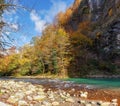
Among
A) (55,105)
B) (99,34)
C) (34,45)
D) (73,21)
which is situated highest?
(73,21)

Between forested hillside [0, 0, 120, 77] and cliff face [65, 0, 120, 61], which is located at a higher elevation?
cliff face [65, 0, 120, 61]

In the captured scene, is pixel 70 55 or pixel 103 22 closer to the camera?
pixel 70 55

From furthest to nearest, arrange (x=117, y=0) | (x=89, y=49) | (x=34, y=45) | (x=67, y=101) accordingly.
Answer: (x=117, y=0) → (x=89, y=49) → (x=34, y=45) → (x=67, y=101)

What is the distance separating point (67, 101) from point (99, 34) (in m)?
74.1

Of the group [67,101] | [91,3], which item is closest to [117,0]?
[91,3]

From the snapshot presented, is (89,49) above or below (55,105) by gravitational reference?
above

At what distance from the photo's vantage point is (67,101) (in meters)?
19.1

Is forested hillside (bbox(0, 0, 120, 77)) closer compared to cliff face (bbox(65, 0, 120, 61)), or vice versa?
forested hillside (bbox(0, 0, 120, 77))

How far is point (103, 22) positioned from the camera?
10531cm

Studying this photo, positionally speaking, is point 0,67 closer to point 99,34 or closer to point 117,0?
point 99,34

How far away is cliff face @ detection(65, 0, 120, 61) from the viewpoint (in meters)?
84.5

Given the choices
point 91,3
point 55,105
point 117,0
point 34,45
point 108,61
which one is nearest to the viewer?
point 55,105

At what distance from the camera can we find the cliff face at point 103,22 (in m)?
84.5

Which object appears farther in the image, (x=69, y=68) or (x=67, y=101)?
(x=69, y=68)
